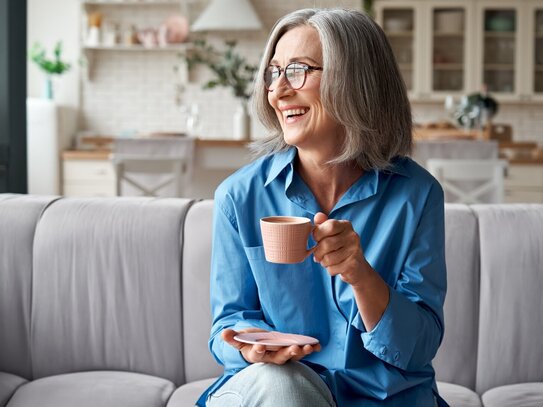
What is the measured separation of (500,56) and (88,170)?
3.78 m

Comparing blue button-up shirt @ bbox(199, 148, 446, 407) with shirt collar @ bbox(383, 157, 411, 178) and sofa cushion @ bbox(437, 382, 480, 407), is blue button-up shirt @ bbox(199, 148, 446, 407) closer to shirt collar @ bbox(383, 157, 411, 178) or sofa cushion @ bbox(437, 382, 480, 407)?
shirt collar @ bbox(383, 157, 411, 178)

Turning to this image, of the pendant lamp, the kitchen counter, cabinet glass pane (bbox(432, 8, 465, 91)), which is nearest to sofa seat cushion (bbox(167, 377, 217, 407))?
the kitchen counter

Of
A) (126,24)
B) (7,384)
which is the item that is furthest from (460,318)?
(126,24)

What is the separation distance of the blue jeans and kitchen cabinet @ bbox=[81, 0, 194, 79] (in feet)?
20.4

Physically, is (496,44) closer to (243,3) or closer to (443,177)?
(243,3)

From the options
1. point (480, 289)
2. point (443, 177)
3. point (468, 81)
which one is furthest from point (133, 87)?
point (480, 289)

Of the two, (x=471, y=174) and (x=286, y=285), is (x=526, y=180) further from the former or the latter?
(x=286, y=285)

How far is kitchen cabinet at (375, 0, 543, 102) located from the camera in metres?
7.36

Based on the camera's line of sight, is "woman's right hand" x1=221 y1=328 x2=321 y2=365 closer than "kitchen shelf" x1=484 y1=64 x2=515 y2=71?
Yes

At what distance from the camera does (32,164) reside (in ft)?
22.1

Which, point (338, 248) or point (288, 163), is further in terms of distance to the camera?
point (288, 163)

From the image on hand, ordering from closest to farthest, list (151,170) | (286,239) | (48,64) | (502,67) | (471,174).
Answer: (286,239) → (471,174) → (151,170) → (48,64) → (502,67)

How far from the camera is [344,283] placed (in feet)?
5.02

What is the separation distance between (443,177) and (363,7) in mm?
3135
